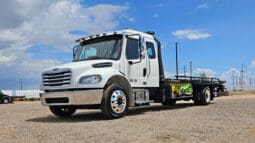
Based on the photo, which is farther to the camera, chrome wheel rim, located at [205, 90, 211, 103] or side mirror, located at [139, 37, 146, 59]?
chrome wheel rim, located at [205, 90, 211, 103]

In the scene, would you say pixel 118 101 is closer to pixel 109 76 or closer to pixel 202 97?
pixel 109 76

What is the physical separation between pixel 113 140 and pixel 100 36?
6.06 meters

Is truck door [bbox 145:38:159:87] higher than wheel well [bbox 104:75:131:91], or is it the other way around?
truck door [bbox 145:38:159:87]

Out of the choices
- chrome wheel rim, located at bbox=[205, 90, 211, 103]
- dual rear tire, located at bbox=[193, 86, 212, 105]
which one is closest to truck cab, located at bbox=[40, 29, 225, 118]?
dual rear tire, located at bbox=[193, 86, 212, 105]

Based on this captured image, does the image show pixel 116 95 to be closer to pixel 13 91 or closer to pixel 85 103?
pixel 85 103

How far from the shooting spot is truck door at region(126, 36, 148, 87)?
1255 centimetres

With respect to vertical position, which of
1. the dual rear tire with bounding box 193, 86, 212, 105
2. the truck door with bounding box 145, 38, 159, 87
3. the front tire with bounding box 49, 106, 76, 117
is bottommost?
the front tire with bounding box 49, 106, 76, 117

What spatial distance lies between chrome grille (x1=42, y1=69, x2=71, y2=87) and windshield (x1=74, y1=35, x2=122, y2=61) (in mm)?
1299

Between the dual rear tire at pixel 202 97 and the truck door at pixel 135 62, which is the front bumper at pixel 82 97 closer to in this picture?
the truck door at pixel 135 62

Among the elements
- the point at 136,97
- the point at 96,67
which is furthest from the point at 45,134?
the point at 136,97

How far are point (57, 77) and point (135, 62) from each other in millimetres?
2615

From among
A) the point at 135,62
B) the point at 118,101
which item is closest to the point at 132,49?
the point at 135,62

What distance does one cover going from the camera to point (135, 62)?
41.5 feet

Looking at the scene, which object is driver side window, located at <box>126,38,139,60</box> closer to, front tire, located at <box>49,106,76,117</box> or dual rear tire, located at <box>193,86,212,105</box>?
front tire, located at <box>49,106,76,117</box>
